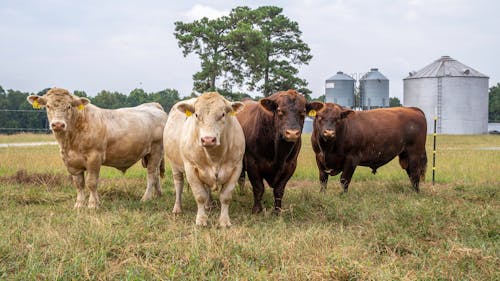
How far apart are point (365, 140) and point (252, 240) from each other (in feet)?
16.3

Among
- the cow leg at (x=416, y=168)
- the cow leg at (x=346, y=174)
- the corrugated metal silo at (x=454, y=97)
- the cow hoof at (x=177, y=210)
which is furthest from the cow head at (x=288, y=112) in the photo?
the corrugated metal silo at (x=454, y=97)

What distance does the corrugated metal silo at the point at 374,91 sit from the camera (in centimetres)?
4238

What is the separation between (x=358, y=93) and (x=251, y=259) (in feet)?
139

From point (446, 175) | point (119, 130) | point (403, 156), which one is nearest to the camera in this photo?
point (119, 130)

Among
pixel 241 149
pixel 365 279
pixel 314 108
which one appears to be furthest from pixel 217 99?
pixel 365 279

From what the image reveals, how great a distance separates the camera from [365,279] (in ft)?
12.3

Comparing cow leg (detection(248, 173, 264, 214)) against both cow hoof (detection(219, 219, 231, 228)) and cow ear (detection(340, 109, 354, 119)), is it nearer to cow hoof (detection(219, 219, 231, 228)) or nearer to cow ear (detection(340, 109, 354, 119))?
cow hoof (detection(219, 219, 231, 228))

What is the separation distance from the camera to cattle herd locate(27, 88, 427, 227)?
6098 millimetres

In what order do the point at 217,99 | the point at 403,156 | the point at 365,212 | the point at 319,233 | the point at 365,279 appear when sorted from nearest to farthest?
the point at 365,279 → the point at 319,233 → the point at 217,99 → the point at 365,212 → the point at 403,156

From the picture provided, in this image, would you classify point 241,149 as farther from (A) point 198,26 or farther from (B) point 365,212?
(A) point 198,26

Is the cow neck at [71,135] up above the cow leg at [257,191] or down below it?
above

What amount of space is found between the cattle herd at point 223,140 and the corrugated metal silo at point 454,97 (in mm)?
34098

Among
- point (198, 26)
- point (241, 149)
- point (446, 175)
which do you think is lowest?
point (446, 175)

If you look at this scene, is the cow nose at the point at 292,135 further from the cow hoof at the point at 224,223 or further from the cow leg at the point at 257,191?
the cow hoof at the point at 224,223
